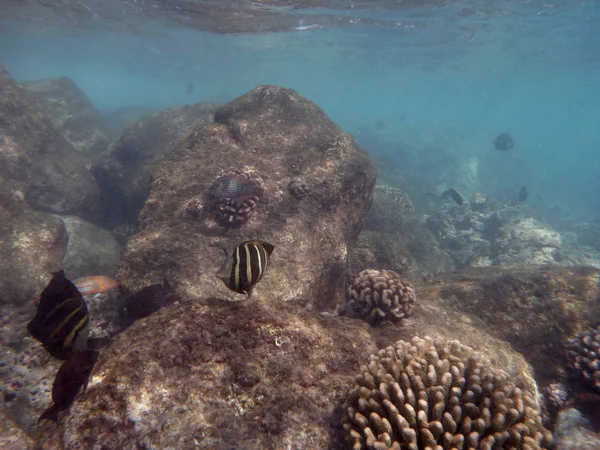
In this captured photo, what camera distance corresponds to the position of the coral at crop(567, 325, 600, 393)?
186 inches

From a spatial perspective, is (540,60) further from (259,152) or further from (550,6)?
(259,152)

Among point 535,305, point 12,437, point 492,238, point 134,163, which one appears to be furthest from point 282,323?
point 492,238

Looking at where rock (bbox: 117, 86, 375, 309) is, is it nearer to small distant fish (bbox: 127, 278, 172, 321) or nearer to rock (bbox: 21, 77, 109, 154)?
small distant fish (bbox: 127, 278, 172, 321)

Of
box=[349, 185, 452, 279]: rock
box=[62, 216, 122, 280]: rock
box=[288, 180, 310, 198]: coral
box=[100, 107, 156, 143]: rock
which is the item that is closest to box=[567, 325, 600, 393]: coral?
box=[349, 185, 452, 279]: rock

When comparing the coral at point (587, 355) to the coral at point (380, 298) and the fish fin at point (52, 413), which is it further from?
the fish fin at point (52, 413)

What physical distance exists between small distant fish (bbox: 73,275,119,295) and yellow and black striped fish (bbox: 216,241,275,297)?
3283 millimetres

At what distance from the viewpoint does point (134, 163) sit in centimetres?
1283

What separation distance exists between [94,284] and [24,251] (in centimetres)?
324

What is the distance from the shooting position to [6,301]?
20.0ft

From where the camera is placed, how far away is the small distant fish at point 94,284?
4918 mm

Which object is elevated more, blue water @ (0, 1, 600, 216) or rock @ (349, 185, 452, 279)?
blue water @ (0, 1, 600, 216)

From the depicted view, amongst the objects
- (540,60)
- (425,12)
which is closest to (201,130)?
(425,12)

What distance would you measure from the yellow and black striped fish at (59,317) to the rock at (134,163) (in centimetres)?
842

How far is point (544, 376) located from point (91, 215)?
13976 millimetres
